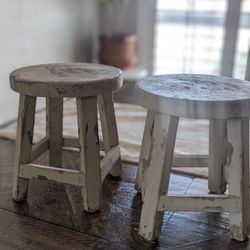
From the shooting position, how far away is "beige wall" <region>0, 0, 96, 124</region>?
7.40 feet

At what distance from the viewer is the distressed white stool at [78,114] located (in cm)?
121

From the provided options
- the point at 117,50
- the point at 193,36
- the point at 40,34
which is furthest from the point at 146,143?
the point at 193,36

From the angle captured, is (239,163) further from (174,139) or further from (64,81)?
(64,81)

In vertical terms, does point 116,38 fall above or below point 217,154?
above

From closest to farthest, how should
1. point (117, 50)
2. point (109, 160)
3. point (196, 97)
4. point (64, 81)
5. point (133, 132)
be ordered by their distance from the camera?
point (196, 97) → point (64, 81) → point (109, 160) → point (133, 132) → point (117, 50)

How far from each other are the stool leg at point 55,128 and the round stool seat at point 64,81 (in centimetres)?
16

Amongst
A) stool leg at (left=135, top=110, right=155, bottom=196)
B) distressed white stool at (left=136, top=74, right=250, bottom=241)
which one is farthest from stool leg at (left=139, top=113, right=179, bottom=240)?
stool leg at (left=135, top=110, right=155, bottom=196)

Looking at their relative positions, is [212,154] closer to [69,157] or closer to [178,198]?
[178,198]

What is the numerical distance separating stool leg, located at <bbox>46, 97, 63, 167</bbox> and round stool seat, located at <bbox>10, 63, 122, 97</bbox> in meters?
0.16

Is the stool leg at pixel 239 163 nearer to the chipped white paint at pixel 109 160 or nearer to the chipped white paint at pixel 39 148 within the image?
the chipped white paint at pixel 109 160

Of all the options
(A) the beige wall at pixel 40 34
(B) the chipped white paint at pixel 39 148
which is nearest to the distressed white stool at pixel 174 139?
(B) the chipped white paint at pixel 39 148

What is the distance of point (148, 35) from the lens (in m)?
3.17

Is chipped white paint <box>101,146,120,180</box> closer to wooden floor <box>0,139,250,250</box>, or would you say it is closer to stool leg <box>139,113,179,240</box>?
wooden floor <box>0,139,250,250</box>

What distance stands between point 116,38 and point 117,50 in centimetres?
9
